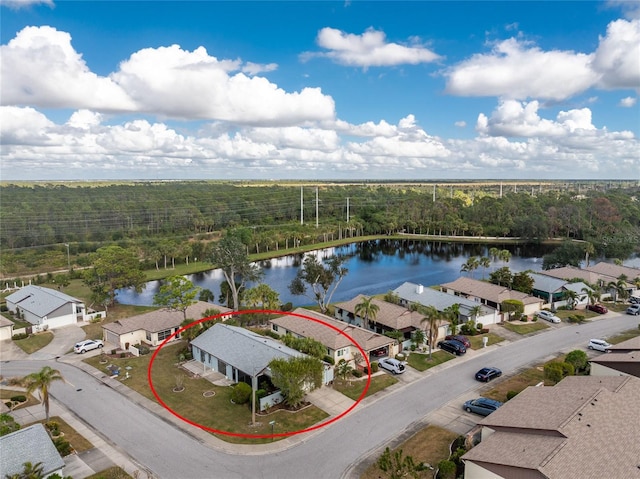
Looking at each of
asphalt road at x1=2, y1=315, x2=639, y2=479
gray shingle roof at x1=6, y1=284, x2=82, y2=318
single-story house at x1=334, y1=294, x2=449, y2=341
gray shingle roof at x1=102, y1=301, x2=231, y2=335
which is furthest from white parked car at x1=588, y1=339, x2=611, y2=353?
gray shingle roof at x1=6, y1=284, x2=82, y2=318

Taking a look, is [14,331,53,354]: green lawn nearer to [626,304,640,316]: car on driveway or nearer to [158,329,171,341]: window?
[158,329,171,341]: window

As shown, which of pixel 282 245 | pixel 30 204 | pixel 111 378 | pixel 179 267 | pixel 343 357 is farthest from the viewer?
pixel 30 204

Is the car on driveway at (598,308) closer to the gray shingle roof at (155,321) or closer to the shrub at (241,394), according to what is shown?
the gray shingle roof at (155,321)

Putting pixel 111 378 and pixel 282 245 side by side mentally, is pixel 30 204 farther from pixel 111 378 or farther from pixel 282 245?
pixel 111 378

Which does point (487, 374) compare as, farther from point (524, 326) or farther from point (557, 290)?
point (557, 290)

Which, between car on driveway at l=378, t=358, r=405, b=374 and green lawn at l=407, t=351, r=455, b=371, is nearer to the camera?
car on driveway at l=378, t=358, r=405, b=374

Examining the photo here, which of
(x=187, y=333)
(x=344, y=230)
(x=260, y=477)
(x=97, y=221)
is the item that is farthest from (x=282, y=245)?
(x=260, y=477)
